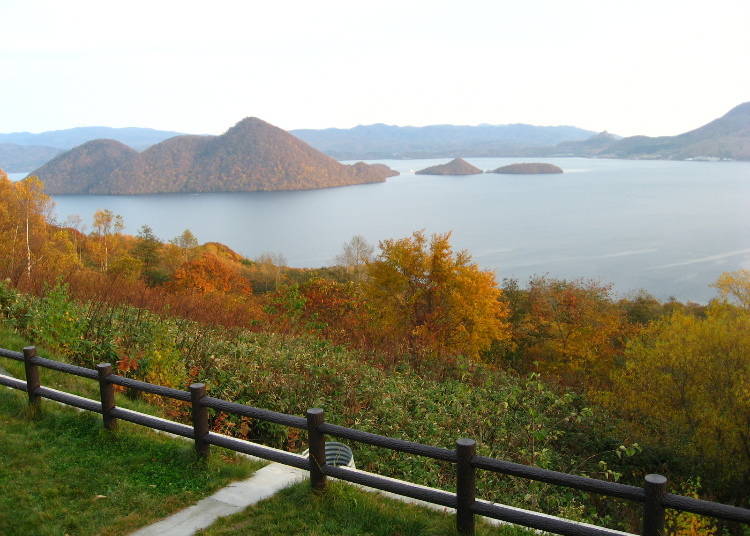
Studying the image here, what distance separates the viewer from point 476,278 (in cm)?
3284

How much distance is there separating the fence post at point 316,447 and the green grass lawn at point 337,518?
11 cm

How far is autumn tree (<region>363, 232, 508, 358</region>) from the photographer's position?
3216cm

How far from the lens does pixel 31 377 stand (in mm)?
7562

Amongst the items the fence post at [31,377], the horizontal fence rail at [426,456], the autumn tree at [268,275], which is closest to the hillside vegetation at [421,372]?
the fence post at [31,377]

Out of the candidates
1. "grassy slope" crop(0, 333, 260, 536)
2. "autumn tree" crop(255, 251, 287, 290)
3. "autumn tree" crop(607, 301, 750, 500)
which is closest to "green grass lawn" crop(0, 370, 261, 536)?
"grassy slope" crop(0, 333, 260, 536)

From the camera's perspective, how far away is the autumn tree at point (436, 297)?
32156 mm

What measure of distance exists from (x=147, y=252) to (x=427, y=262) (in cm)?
3516

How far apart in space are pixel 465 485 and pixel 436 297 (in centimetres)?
2874

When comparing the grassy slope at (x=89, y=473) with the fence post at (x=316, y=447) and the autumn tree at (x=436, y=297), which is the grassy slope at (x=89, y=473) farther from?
the autumn tree at (x=436, y=297)

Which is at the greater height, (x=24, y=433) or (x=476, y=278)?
(x=24, y=433)

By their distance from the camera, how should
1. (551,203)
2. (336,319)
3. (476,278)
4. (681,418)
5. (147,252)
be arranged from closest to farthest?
(681,418), (336,319), (476,278), (147,252), (551,203)

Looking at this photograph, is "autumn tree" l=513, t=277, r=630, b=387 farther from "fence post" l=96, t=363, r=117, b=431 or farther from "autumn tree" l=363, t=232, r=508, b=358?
"fence post" l=96, t=363, r=117, b=431

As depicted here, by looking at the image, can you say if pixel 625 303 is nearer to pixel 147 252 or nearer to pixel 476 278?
pixel 476 278

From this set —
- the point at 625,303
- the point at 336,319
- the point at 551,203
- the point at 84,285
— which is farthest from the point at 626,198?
the point at 84,285
